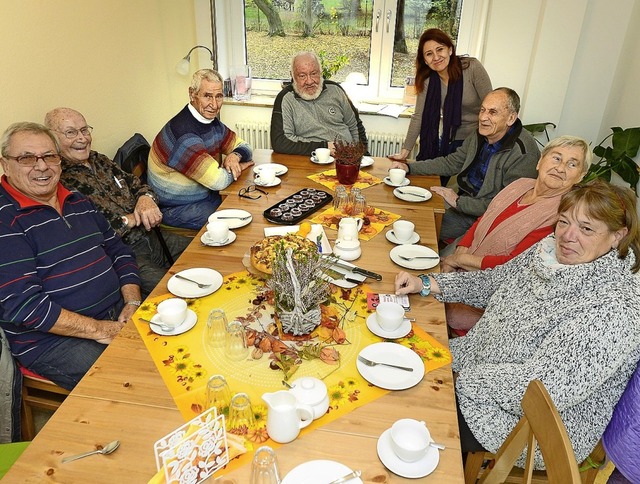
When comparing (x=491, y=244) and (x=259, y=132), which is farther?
(x=259, y=132)

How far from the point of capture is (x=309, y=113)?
3.37 meters

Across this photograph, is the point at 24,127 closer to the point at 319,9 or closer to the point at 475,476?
the point at 475,476

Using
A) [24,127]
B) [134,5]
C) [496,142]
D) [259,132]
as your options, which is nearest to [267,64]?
[259,132]

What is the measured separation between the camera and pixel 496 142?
106 inches

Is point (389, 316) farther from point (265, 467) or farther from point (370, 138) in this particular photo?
point (370, 138)

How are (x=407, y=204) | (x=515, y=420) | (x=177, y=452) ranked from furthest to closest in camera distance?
(x=407, y=204) < (x=515, y=420) < (x=177, y=452)

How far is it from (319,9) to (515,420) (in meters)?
3.65

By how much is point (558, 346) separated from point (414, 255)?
746 millimetres

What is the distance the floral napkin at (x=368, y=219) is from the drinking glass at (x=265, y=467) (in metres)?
1.24

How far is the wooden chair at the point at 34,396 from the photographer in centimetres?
182

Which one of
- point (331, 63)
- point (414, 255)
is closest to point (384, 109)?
point (331, 63)

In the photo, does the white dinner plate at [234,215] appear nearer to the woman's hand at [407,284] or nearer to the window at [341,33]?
the woman's hand at [407,284]

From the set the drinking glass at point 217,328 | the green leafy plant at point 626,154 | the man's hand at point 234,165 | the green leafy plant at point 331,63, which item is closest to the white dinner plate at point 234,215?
the man's hand at point 234,165

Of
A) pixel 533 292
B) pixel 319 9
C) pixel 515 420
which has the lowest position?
pixel 515 420
